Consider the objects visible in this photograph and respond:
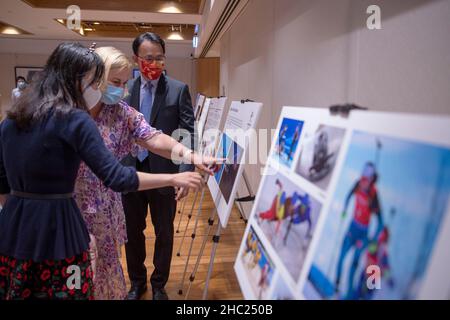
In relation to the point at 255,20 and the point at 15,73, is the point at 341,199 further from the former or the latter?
the point at 15,73

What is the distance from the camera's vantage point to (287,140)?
124cm

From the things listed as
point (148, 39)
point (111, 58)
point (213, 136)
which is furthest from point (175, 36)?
point (111, 58)

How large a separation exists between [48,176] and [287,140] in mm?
799

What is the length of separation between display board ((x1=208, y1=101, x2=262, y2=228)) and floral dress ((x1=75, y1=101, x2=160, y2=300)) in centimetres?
40

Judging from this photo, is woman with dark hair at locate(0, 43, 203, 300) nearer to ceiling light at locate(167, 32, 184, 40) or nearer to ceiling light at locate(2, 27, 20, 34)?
ceiling light at locate(167, 32, 184, 40)

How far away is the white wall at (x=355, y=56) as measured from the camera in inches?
50.9

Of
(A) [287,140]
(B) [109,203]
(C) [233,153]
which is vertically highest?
(A) [287,140]

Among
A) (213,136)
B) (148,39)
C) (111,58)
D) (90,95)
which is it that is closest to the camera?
(90,95)

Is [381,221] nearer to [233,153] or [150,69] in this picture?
[233,153]

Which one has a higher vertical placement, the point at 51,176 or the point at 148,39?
the point at 148,39

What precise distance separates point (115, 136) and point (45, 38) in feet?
35.4

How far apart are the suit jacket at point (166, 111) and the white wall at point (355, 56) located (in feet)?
2.69

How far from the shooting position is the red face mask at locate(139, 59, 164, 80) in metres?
2.16

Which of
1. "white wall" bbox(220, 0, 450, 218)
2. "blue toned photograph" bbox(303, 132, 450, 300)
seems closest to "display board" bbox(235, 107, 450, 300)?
"blue toned photograph" bbox(303, 132, 450, 300)
